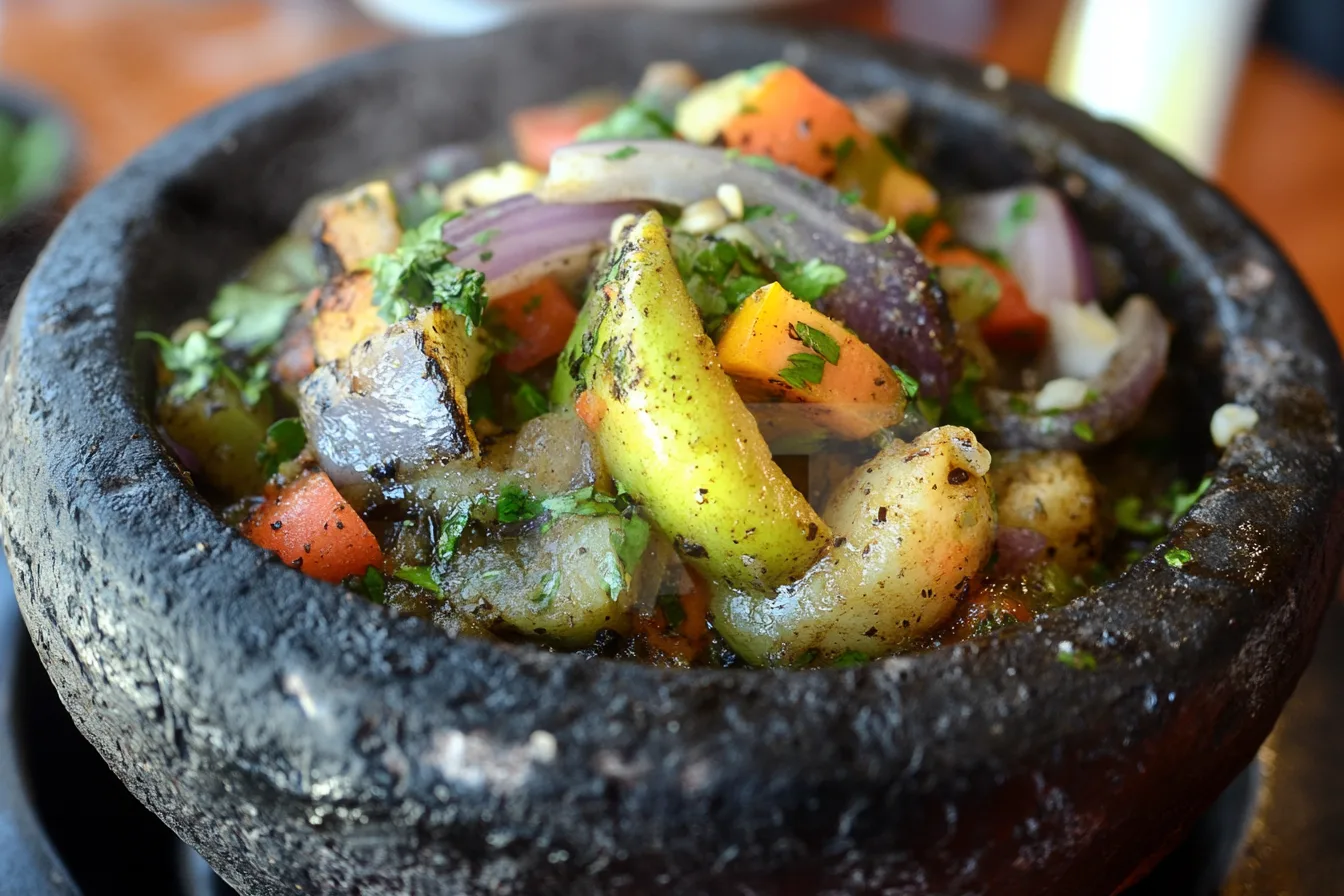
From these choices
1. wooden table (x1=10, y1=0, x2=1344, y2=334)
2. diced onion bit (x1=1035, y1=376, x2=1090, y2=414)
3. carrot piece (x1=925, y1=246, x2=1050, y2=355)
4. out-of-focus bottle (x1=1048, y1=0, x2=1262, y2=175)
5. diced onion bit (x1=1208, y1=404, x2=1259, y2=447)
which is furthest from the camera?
wooden table (x1=10, y1=0, x2=1344, y2=334)

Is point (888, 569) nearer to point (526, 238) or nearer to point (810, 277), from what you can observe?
point (810, 277)

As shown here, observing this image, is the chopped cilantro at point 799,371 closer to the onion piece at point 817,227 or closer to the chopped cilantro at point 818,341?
the chopped cilantro at point 818,341

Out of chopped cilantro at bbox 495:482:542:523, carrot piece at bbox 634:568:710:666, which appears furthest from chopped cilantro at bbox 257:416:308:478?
carrot piece at bbox 634:568:710:666

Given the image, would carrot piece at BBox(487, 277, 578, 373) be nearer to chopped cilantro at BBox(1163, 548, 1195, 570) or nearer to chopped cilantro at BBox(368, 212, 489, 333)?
chopped cilantro at BBox(368, 212, 489, 333)

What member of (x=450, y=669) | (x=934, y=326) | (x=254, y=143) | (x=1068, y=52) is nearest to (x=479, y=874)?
(x=450, y=669)

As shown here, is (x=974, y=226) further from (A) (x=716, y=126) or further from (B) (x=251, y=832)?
(B) (x=251, y=832)

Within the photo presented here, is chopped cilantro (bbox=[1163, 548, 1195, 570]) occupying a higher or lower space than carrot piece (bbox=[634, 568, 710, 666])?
higher
